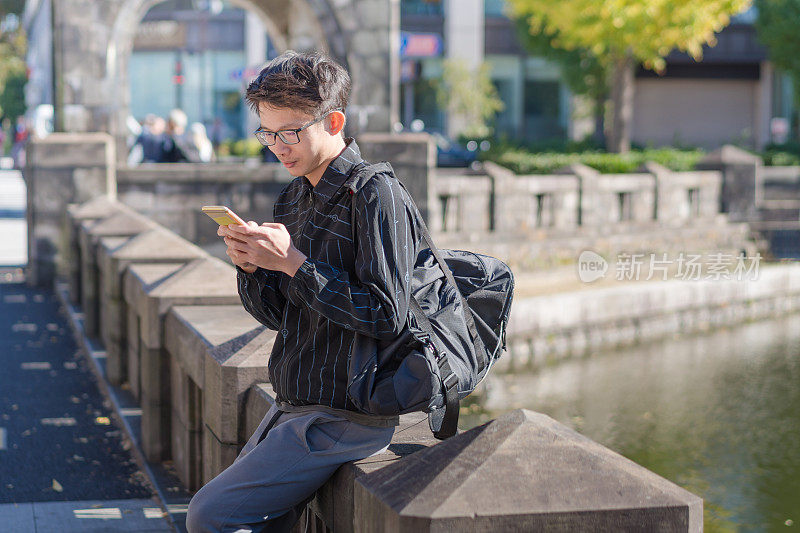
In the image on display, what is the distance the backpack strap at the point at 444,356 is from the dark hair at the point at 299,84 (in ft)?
0.64

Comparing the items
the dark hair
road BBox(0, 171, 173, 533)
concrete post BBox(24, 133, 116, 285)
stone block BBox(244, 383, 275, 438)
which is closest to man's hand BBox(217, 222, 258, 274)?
the dark hair

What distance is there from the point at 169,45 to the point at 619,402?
42.7m

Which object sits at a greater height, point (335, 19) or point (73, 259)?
point (335, 19)

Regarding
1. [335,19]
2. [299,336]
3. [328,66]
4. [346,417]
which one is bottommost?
[346,417]

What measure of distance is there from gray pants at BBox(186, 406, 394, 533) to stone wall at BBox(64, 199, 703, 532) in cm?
6

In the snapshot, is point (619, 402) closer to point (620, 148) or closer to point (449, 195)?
point (449, 195)

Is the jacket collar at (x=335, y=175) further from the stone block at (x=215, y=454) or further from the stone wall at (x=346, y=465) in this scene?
the stone block at (x=215, y=454)

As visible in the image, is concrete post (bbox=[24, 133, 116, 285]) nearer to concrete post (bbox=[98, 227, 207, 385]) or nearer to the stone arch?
the stone arch

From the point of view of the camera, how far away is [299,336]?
3.01m

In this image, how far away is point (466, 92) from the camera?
4394 centimetres

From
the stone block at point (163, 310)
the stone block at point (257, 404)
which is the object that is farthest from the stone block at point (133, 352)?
the stone block at point (257, 404)

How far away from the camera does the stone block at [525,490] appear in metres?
2.32

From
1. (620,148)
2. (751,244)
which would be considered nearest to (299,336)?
(751,244)

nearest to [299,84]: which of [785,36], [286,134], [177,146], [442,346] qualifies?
[286,134]
